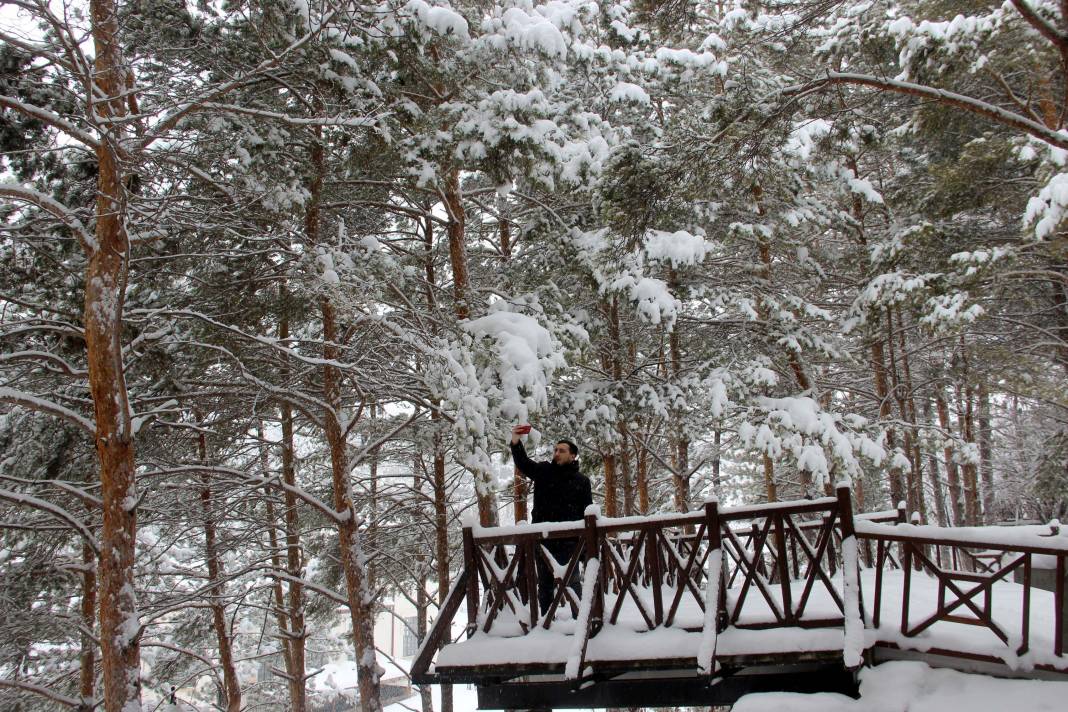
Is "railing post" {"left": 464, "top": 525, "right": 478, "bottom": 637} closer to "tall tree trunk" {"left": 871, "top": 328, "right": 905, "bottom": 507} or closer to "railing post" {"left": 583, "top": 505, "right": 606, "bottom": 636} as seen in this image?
"railing post" {"left": 583, "top": 505, "right": 606, "bottom": 636}

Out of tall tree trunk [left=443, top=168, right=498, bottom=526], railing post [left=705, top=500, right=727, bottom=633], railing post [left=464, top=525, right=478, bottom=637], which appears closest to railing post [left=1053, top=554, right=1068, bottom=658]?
railing post [left=705, top=500, right=727, bottom=633]

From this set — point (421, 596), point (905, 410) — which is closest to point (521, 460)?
point (421, 596)

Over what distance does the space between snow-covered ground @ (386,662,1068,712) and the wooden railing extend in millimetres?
201

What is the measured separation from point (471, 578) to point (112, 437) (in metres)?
3.70

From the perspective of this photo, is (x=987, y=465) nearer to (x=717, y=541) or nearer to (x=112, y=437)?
(x=717, y=541)

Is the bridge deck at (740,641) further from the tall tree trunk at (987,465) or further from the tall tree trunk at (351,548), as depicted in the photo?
the tall tree trunk at (987,465)

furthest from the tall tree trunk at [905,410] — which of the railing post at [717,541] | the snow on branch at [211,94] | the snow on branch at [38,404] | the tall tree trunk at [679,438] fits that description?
the snow on branch at [38,404]

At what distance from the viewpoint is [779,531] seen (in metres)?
5.24

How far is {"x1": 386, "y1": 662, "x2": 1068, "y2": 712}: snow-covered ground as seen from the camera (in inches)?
170

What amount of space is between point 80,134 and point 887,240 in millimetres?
12129

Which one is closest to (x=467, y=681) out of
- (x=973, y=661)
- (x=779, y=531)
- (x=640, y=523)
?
(x=640, y=523)

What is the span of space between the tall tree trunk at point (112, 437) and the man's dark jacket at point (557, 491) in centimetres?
380

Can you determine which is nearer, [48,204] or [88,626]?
[48,204]

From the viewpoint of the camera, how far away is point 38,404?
20.5 ft
